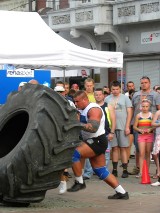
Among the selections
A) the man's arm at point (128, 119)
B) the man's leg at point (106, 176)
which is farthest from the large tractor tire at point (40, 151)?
the man's arm at point (128, 119)

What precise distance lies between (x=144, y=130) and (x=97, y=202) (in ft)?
9.98

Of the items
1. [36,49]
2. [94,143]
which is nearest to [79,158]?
[94,143]

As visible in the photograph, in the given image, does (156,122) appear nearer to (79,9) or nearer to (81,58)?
(81,58)

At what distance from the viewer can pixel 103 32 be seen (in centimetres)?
2867

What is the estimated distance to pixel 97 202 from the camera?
1024cm

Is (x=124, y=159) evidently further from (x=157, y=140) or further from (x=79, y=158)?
(x=79, y=158)

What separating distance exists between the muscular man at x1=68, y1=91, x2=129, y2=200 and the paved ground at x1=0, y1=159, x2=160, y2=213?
0.33 meters

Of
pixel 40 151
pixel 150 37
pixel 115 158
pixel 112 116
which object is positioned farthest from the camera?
pixel 150 37

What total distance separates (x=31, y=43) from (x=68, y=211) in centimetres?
631

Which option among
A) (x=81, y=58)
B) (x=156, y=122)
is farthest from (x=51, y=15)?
(x=156, y=122)

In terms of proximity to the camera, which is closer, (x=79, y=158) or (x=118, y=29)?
(x=79, y=158)

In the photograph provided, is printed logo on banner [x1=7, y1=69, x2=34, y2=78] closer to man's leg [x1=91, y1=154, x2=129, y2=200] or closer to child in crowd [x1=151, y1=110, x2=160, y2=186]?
child in crowd [x1=151, y1=110, x2=160, y2=186]

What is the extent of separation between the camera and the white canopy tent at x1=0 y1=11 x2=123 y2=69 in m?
14.4

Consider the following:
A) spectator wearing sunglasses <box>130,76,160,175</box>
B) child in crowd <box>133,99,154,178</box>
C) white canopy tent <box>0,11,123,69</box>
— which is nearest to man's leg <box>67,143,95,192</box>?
child in crowd <box>133,99,154,178</box>
